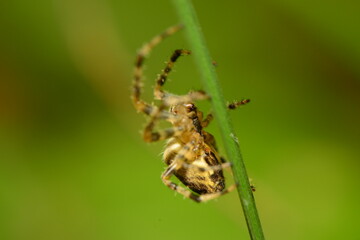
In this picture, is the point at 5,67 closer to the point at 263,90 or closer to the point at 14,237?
the point at 14,237

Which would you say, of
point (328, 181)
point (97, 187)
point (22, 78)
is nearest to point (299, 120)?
point (328, 181)

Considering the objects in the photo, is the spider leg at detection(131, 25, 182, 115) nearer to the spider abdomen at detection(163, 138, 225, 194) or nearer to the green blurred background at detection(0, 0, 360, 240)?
the spider abdomen at detection(163, 138, 225, 194)

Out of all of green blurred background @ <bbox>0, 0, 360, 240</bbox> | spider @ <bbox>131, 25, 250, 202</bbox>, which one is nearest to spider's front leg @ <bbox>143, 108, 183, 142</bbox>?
spider @ <bbox>131, 25, 250, 202</bbox>

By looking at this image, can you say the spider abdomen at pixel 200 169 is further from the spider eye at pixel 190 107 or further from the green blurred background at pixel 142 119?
the green blurred background at pixel 142 119

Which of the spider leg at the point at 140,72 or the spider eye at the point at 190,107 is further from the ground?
the spider eye at the point at 190,107

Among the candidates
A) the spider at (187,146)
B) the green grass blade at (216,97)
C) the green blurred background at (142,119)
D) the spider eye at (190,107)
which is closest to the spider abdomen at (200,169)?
the spider at (187,146)

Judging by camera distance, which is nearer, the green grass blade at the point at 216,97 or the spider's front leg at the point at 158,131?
the green grass blade at the point at 216,97

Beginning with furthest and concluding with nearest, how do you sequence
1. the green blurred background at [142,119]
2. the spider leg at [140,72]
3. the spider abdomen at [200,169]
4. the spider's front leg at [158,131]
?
the green blurred background at [142,119] → the spider abdomen at [200,169] → the spider's front leg at [158,131] → the spider leg at [140,72]

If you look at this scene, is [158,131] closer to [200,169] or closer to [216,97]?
[200,169]
